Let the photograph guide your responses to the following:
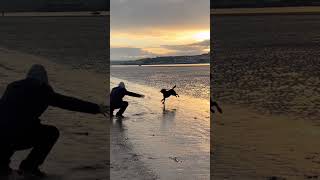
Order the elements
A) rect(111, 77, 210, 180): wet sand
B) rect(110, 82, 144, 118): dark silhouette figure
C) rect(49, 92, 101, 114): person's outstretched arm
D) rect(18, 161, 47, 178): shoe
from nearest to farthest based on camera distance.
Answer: rect(18, 161, 47, 178): shoe → rect(49, 92, 101, 114): person's outstretched arm → rect(111, 77, 210, 180): wet sand → rect(110, 82, 144, 118): dark silhouette figure

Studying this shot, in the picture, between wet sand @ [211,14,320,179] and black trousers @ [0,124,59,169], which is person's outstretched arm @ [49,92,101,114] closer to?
black trousers @ [0,124,59,169]

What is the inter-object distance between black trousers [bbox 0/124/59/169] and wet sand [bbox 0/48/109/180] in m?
0.06

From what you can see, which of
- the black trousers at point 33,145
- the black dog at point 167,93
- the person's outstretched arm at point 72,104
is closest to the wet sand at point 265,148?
the black dog at point 167,93

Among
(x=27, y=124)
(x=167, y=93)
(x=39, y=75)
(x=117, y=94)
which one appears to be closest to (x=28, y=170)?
(x=27, y=124)

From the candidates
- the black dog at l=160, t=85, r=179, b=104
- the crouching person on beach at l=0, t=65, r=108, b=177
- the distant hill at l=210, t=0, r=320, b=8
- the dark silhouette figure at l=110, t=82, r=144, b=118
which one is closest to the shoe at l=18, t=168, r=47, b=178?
the crouching person on beach at l=0, t=65, r=108, b=177

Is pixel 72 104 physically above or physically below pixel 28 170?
above

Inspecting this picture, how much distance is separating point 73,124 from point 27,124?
49 cm

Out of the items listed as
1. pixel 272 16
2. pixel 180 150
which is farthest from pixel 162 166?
pixel 272 16

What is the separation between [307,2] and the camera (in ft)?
11.2

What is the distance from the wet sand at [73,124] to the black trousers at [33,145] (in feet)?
0.20

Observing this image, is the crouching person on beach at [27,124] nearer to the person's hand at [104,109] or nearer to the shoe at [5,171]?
the shoe at [5,171]

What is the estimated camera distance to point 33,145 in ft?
10.5

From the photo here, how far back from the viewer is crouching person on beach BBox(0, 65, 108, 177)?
3.19m

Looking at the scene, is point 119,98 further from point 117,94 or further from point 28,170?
point 28,170
